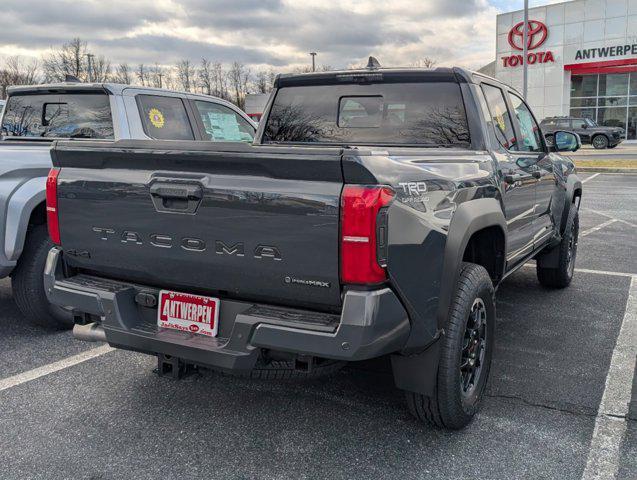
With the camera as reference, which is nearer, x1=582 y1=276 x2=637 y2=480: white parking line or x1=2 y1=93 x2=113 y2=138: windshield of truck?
x1=582 y1=276 x2=637 y2=480: white parking line

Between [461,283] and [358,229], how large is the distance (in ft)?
2.90

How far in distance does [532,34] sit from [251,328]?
35137mm

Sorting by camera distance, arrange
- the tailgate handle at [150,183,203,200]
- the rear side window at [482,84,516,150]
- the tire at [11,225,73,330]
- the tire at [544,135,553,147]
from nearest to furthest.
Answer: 1. the tailgate handle at [150,183,203,200]
2. the rear side window at [482,84,516,150]
3. the tire at [11,225,73,330]
4. the tire at [544,135,553,147]

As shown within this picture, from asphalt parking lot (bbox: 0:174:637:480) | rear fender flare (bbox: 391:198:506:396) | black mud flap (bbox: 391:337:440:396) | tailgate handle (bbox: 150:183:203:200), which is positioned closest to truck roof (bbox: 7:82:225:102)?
asphalt parking lot (bbox: 0:174:637:480)

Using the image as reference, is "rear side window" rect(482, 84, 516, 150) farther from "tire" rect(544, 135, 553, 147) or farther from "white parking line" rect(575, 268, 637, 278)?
"white parking line" rect(575, 268, 637, 278)

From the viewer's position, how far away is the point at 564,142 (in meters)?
5.32

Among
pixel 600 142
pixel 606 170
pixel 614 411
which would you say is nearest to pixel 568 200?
pixel 614 411

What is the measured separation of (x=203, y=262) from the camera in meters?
2.67

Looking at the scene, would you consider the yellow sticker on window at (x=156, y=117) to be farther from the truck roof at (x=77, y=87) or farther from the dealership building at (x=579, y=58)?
the dealership building at (x=579, y=58)

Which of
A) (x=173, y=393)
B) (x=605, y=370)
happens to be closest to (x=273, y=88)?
(x=173, y=393)

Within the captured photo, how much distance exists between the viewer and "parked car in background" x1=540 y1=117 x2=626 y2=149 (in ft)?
91.4

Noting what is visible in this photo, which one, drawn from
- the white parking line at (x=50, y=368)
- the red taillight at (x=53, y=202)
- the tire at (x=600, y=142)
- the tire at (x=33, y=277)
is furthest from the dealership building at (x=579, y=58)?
the red taillight at (x=53, y=202)

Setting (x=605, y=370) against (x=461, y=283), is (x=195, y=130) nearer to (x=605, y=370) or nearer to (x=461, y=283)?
(x=461, y=283)

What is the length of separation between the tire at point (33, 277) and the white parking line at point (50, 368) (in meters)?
0.47
